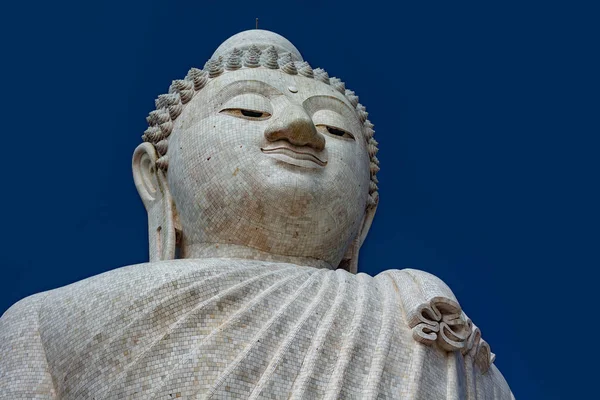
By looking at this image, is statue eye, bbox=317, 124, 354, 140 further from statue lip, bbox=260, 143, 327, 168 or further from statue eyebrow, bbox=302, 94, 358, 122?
statue lip, bbox=260, 143, 327, 168

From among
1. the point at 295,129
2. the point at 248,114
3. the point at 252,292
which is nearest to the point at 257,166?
the point at 295,129

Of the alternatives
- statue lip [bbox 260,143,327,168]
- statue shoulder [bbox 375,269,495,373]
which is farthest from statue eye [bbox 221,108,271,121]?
statue shoulder [bbox 375,269,495,373]

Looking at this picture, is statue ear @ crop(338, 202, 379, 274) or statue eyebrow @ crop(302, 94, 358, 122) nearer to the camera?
statue eyebrow @ crop(302, 94, 358, 122)

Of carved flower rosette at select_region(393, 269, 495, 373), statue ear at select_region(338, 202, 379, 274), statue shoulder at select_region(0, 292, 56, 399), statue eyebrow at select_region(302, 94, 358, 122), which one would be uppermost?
statue eyebrow at select_region(302, 94, 358, 122)

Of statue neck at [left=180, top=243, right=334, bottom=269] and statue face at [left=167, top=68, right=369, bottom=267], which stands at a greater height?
statue face at [left=167, top=68, right=369, bottom=267]

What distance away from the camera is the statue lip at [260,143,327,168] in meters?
8.84

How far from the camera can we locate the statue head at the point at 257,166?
346 inches

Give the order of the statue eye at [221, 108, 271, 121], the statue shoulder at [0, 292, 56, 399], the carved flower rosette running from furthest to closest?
the statue eye at [221, 108, 271, 121], the carved flower rosette, the statue shoulder at [0, 292, 56, 399]

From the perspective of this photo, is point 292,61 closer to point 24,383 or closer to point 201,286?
point 201,286

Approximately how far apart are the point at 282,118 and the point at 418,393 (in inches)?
104

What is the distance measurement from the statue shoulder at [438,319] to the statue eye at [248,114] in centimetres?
193

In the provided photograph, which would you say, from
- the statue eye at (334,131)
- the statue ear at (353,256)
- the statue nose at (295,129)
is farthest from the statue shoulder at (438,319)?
the statue eye at (334,131)

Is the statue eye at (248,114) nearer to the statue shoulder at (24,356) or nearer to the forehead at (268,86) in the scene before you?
the forehead at (268,86)

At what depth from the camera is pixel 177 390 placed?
6934mm
